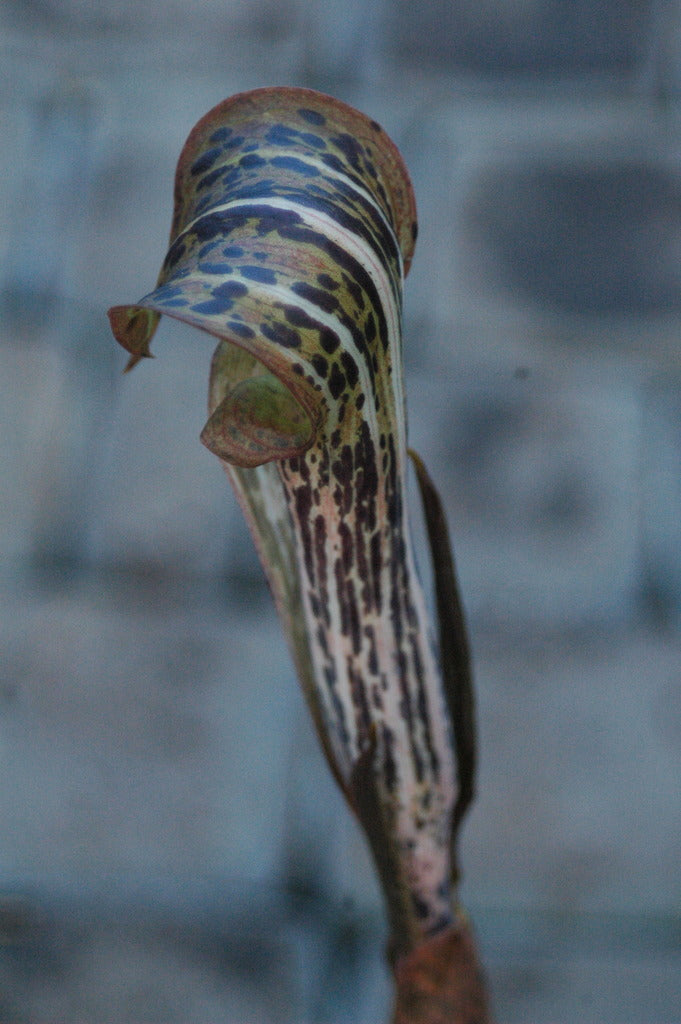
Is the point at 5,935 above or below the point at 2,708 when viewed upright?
below

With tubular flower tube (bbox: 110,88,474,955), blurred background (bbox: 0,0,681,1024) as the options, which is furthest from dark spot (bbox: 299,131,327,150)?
blurred background (bbox: 0,0,681,1024)

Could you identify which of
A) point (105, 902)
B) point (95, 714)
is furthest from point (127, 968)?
point (95, 714)

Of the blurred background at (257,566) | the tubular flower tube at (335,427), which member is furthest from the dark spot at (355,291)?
the blurred background at (257,566)

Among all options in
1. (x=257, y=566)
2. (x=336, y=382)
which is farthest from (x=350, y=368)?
(x=257, y=566)

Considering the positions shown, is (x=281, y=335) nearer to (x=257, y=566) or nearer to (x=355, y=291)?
(x=355, y=291)

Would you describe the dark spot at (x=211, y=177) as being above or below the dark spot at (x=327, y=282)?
above

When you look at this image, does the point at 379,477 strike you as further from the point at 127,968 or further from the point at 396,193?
the point at 127,968

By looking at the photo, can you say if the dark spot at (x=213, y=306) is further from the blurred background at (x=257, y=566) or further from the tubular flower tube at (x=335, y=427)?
the blurred background at (x=257, y=566)
